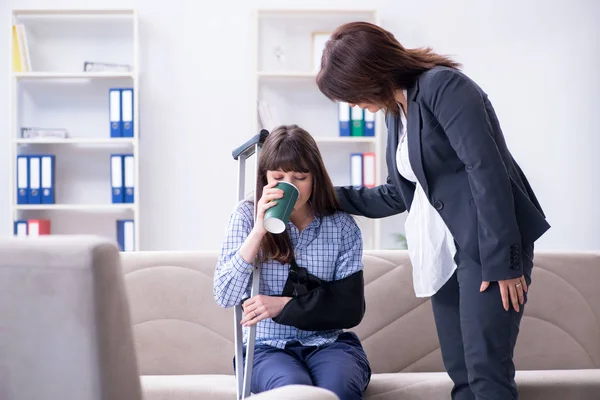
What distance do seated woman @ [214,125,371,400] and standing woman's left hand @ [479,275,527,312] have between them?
46 cm

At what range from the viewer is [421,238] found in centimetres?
176

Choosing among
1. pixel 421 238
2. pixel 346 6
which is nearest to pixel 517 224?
pixel 421 238

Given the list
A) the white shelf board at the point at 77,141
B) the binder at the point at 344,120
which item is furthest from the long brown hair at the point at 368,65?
the white shelf board at the point at 77,141

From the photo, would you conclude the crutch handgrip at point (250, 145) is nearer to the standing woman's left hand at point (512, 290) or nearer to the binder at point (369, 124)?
the standing woman's left hand at point (512, 290)

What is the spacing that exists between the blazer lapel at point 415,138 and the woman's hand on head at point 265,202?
33cm

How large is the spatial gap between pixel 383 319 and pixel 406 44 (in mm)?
2802

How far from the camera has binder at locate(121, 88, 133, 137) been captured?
4375 mm

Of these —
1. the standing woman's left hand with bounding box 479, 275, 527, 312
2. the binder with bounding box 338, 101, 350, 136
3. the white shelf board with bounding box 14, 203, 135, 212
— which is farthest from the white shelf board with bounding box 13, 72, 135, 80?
the standing woman's left hand with bounding box 479, 275, 527, 312

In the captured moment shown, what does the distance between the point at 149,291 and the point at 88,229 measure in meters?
2.49

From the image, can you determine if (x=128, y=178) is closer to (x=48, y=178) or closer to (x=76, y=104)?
(x=48, y=178)

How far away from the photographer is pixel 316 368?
6.04 feet

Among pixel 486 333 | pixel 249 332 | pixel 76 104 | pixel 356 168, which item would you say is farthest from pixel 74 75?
pixel 486 333

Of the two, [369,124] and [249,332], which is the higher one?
[369,124]

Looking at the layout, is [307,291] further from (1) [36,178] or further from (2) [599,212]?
(2) [599,212]
